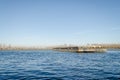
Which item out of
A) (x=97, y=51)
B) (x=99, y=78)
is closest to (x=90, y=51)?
(x=97, y=51)

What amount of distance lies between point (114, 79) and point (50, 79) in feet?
29.2

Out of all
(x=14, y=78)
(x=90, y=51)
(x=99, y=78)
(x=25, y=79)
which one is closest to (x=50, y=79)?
(x=25, y=79)

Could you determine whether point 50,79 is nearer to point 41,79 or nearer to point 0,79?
point 41,79

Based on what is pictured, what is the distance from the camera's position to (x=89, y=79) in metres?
26.4

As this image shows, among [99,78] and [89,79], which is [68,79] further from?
[99,78]

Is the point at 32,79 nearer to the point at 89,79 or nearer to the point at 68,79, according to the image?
the point at 68,79

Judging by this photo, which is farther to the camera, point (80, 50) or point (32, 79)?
point (80, 50)

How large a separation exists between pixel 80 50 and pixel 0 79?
409 ft

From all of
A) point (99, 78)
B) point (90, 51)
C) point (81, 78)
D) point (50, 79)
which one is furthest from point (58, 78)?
point (90, 51)

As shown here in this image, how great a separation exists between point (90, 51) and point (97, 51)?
19.2ft

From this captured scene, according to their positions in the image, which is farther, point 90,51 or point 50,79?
point 90,51

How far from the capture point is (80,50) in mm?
148625

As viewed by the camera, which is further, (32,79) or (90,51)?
(90,51)

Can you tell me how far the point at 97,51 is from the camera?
14562 centimetres
